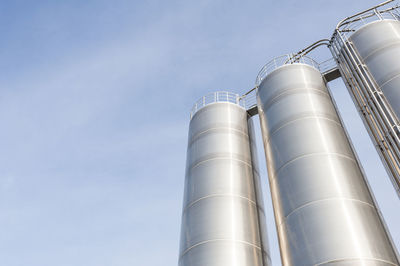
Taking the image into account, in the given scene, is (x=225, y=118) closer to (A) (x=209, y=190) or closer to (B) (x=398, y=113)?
(A) (x=209, y=190)

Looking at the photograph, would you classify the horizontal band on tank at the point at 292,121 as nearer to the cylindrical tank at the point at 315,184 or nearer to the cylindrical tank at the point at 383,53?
the cylindrical tank at the point at 315,184

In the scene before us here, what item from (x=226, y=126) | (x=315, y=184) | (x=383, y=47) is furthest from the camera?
(x=226, y=126)

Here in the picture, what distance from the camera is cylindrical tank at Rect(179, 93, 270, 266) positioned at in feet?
44.2

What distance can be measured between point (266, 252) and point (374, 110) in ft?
23.9

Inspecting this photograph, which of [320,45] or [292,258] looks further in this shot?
[320,45]

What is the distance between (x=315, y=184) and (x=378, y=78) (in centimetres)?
539

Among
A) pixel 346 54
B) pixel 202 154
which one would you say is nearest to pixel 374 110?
pixel 346 54

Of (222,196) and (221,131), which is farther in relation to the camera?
(221,131)

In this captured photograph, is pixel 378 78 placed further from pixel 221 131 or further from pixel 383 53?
pixel 221 131

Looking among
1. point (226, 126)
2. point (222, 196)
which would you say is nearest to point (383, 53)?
point (226, 126)

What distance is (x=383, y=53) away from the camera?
1445 centimetres

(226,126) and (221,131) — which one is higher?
(226,126)

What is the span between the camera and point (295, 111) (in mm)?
15180

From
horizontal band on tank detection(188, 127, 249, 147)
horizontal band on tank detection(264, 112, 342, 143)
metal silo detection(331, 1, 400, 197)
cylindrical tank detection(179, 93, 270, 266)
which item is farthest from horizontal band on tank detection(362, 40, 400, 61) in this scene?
cylindrical tank detection(179, 93, 270, 266)
